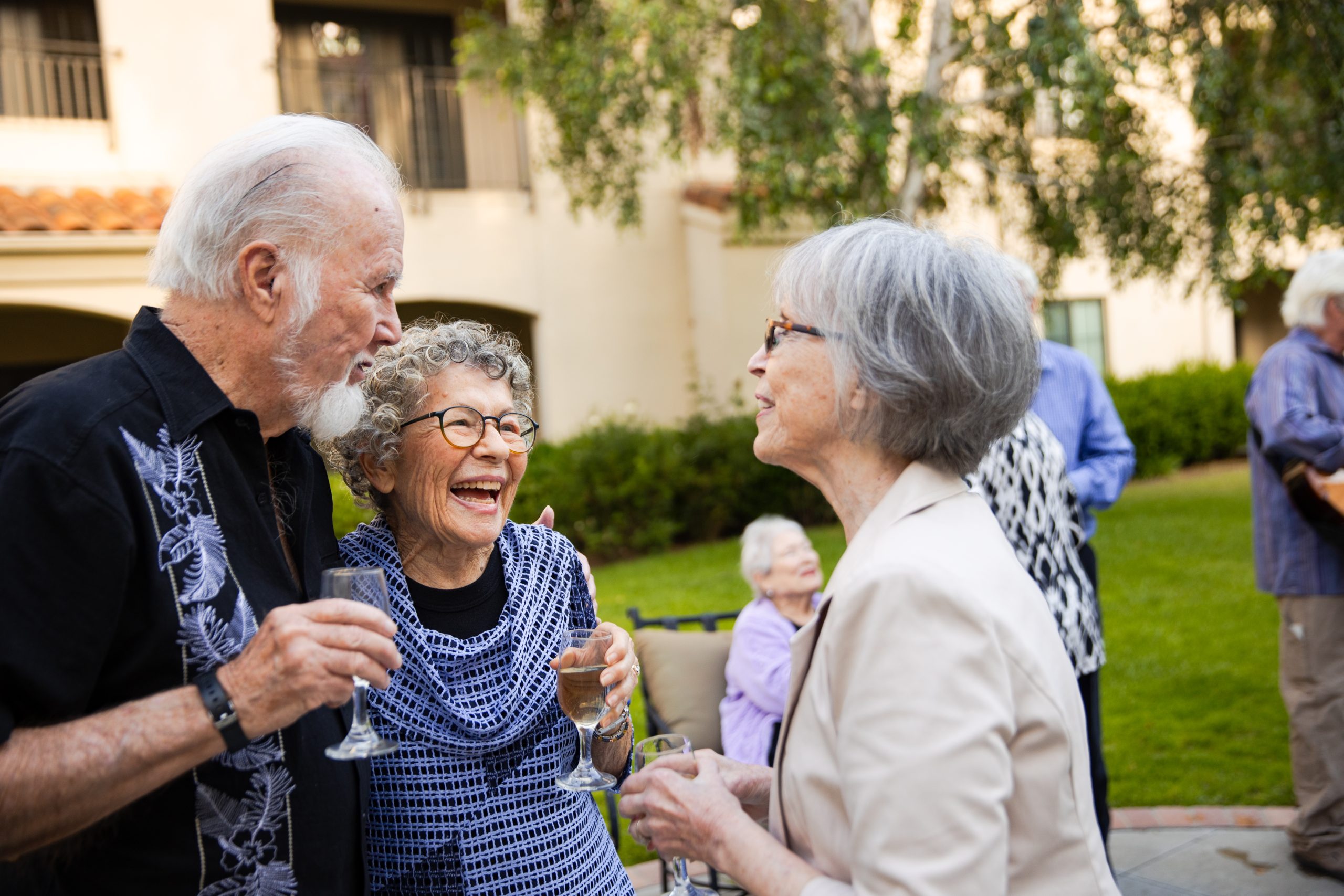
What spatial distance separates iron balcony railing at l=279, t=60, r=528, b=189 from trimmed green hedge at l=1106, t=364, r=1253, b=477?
32.9 feet

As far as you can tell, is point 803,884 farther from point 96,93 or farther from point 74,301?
point 96,93

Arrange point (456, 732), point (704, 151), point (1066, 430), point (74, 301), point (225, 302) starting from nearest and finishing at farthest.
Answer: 1. point (225, 302)
2. point (456, 732)
3. point (1066, 430)
4. point (74, 301)
5. point (704, 151)

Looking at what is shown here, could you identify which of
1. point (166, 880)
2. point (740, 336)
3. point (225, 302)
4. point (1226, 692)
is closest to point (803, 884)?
point (166, 880)

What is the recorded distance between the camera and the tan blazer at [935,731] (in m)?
1.41

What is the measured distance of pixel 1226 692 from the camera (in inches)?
259

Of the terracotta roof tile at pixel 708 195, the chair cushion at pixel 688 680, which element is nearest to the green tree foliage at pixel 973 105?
the terracotta roof tile at pixel 708 195

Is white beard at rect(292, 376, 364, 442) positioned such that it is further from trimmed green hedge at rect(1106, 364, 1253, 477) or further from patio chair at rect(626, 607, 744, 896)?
trimmed green hedge at rect(1106, 364, 1253, 477)

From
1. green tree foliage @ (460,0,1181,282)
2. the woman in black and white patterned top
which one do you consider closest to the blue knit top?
the woman in black and white patterned top

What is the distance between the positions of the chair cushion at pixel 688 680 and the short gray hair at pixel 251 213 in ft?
9.40

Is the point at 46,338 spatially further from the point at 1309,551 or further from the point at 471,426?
the point at 1309,551

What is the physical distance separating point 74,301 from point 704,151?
289 inches

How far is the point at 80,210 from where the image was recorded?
396 inches

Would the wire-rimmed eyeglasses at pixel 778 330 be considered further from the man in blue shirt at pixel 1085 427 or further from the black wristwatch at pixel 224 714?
the man in blue shirt at pixel 1085 427

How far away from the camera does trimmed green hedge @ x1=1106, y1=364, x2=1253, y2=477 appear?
669 inches
